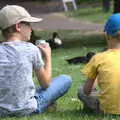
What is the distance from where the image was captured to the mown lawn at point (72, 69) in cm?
521

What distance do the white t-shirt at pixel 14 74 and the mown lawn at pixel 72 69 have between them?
15cm

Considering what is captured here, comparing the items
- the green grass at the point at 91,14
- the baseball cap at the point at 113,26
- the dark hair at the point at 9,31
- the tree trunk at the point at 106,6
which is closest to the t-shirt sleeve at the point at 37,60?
the dark hair at the point at 9,31

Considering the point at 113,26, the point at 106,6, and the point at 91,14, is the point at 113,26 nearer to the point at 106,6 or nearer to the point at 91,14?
the point at 91,14

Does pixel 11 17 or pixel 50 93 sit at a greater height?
pixel 11 17

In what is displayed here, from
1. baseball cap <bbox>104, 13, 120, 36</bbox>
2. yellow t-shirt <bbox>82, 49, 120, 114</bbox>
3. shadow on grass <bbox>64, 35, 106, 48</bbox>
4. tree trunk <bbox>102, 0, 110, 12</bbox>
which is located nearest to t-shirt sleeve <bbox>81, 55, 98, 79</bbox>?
yellow t-shirt <bbox>82, 49, 120, 114</bbox>

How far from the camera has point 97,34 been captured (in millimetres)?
17891

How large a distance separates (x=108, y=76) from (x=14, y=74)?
0.84 meters

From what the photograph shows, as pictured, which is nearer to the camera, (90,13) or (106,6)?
(90,13)

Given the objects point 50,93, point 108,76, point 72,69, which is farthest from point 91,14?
point 108,76

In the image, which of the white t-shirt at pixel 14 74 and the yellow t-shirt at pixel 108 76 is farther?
the white t-shirt at pixel 14 74

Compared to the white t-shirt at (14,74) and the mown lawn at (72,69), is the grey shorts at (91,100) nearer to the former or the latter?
the mown lawn at (72,69)

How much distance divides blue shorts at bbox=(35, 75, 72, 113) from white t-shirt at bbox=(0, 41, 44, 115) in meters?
0.27

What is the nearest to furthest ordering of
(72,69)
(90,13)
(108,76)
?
(108,76) < (72,69) < (90,13)

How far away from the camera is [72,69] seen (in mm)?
9492
